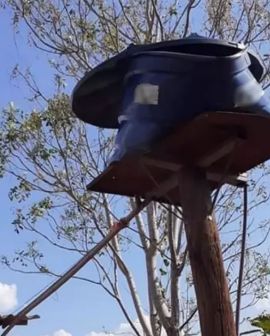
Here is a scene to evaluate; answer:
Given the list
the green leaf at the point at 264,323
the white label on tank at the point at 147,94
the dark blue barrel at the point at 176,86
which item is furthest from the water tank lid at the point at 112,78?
the green leaf at the point at 264,323

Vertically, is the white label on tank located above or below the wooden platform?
above

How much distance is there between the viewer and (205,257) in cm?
157

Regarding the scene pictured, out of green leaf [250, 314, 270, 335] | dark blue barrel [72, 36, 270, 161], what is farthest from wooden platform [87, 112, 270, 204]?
green leaf [250, 314, 270, 335]

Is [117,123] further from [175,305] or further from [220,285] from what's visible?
[175,305]

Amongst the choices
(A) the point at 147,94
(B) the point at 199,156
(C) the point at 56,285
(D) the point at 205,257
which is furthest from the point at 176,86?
(C) the point at 56,285

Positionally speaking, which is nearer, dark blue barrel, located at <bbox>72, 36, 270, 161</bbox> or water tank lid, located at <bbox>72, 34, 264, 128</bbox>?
dark blue barrel, located at <bbox>72, 36, 270, 161</bbox>

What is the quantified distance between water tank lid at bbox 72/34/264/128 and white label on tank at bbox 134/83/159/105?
108 millimetres

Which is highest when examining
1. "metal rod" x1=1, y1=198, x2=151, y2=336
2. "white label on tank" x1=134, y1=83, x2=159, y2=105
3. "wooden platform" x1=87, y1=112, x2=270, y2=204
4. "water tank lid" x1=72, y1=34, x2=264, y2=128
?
"water tank lid" x1=72, y1=34, x2=264, y2=128

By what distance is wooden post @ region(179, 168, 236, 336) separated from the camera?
1503 mm

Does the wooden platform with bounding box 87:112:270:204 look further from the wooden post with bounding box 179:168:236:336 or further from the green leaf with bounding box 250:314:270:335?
the green leaf with bounding box 250:314:270:335

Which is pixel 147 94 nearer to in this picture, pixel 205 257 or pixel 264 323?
pixel 205 257

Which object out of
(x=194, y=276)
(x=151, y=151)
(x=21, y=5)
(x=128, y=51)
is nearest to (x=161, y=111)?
(x=151, y=151)

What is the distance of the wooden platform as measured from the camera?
58.9 inches

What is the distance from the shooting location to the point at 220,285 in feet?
5.02
